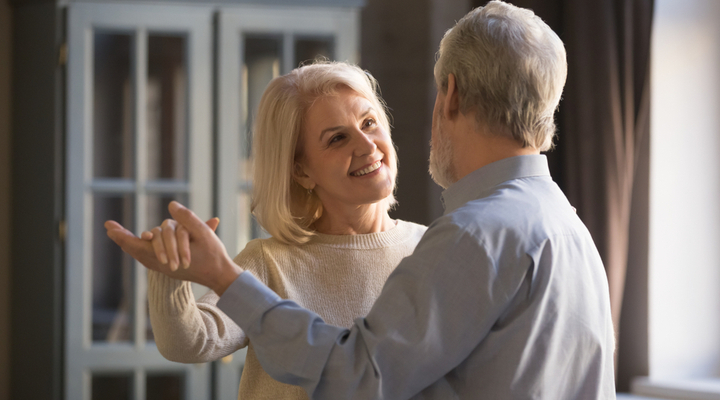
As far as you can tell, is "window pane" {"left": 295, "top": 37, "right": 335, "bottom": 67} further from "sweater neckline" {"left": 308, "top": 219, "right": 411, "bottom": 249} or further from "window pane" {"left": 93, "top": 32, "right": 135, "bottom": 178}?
"sweater neckline" {"left": 308, "top": 219, "right": 411, "bottom": 249}

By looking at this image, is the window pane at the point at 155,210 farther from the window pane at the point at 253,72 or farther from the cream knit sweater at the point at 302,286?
the cream knit sweater at the point at 302,286

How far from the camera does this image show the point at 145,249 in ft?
3.24

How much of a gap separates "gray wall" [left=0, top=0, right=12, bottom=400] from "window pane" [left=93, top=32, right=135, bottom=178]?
46 centimetres

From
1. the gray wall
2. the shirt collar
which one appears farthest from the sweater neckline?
the gray wall

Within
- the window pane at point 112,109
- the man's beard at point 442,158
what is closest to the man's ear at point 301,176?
the man's beard at point 442,158

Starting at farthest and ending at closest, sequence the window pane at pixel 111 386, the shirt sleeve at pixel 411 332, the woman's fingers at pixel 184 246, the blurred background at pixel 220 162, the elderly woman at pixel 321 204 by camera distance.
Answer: the window pane at pixel 111 386 → the blurred background at pixel 220 162 → the elderly woman at pixel 321 204 → the woman's fingers at pixel 184 246 → the shirt sleeve at pixel 411 332

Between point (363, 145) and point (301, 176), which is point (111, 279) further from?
point (363, 145)

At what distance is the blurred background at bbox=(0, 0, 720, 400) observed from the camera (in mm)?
2604

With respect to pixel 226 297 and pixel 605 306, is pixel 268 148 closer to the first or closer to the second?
pixel 226 297

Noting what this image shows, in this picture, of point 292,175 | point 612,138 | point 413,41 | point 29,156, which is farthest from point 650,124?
point 29,156

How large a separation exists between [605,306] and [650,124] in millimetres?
1958

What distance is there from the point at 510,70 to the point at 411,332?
0.46 m

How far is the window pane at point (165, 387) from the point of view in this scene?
2752mm

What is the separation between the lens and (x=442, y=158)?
3.61ft
